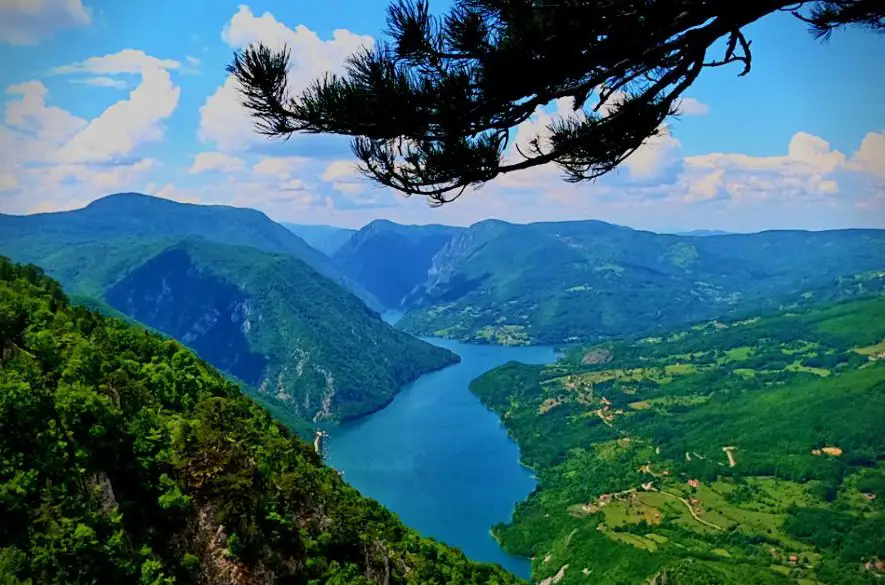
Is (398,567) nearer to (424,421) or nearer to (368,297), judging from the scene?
(424,421)

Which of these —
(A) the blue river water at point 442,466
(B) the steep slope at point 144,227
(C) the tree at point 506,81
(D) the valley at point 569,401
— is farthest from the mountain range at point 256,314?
(C) the tree at point 506,81

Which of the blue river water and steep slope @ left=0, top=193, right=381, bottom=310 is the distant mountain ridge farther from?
the blue river water

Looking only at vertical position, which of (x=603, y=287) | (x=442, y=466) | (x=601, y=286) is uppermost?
(x=601, y=286)

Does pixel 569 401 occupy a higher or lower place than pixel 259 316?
lower

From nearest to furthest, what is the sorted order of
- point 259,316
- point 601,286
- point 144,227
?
1. point 259,316
2. point 601,286
3. point 144,227

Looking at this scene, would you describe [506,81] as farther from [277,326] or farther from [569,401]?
[277,326]

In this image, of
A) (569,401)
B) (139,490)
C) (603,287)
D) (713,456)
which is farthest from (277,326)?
(603,287)

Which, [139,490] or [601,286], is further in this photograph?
[601,286]

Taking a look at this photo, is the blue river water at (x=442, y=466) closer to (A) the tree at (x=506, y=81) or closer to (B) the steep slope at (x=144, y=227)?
(A) the tree at (x=506, y=81)
